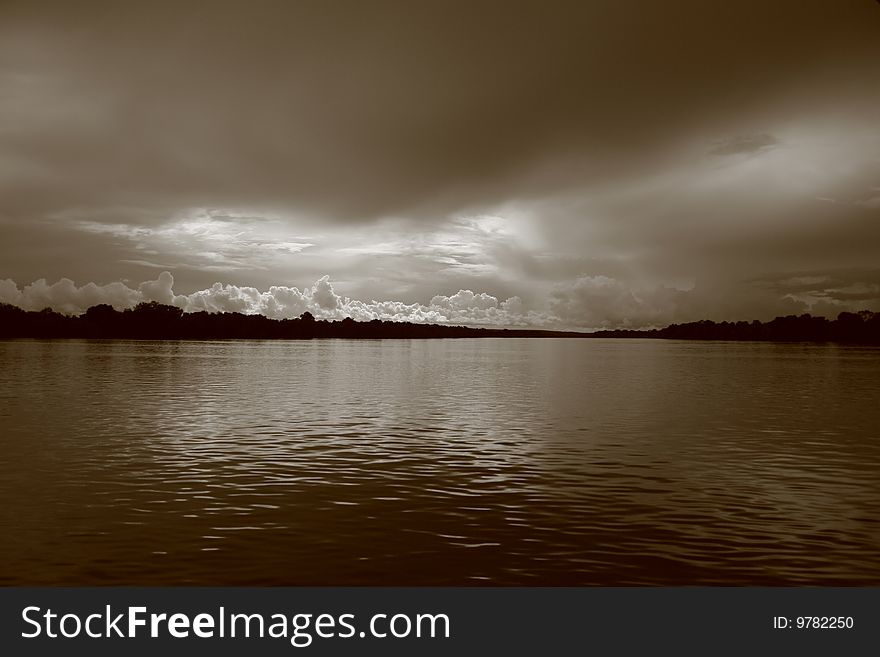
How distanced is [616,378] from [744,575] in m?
98.3

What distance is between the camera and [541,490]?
3183 centimetres

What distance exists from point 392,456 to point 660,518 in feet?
57.9

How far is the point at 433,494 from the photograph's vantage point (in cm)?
3067

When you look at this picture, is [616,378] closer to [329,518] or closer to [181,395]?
[181,395]

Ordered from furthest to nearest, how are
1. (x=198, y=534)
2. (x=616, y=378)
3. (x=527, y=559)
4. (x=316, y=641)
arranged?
1. (x=616, y=378)
2. (x=198, y=534)
3. (x=527, y=559)
4. (x=316, y=641)

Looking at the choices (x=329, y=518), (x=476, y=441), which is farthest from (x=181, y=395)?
(x=329, y=518)

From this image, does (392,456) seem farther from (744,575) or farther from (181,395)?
(181,395)

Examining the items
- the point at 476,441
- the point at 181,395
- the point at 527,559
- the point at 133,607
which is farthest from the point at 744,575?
the point at 181,395

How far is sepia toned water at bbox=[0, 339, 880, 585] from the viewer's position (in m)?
21.2

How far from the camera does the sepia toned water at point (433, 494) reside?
21.2 metres

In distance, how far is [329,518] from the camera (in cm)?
2655

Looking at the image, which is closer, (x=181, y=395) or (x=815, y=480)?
(x=815, y=480)

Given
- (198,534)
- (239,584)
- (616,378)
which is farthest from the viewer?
(616,378)

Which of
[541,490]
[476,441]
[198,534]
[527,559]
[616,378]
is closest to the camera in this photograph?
[527,559]
